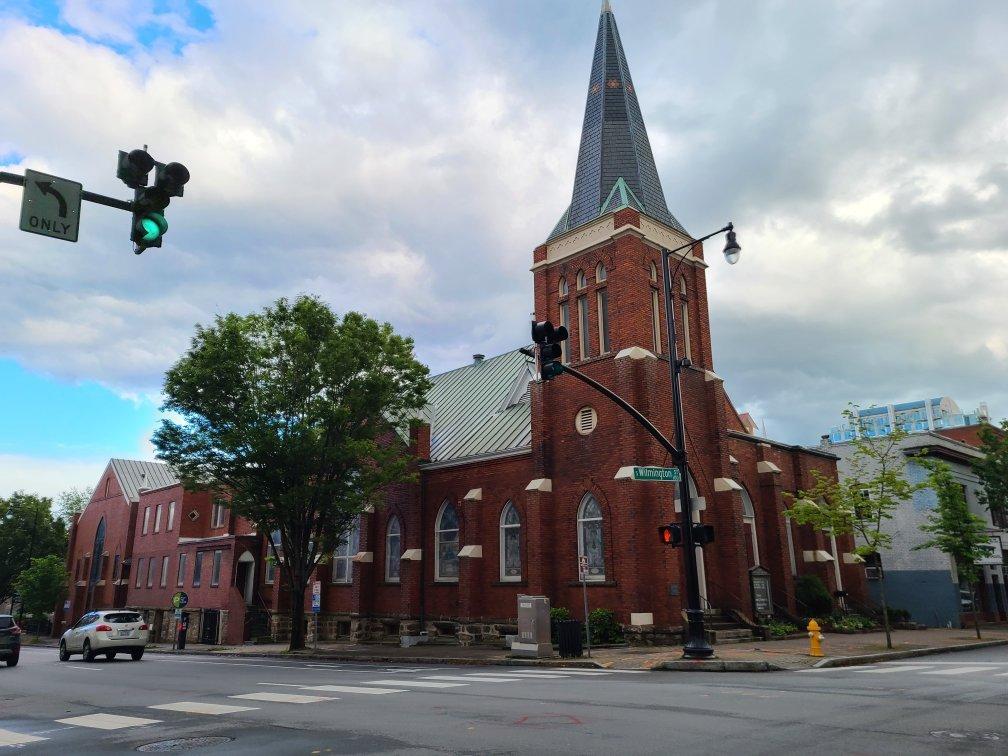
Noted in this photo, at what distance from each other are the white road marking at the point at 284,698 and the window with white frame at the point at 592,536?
1299 cm

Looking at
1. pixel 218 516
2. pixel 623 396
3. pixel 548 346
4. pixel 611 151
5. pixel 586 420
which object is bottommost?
pixel 548 346

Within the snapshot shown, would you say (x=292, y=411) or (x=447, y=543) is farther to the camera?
(x=447, y=543)

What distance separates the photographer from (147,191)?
23.4 feet

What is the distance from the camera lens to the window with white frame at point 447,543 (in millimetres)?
28688

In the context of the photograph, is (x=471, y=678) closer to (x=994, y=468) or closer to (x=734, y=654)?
(x=734, y=654)

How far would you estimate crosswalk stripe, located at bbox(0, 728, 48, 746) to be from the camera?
324 inches

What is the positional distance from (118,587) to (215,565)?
18.2m

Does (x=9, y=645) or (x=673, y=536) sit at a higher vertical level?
(x=673, y=536)

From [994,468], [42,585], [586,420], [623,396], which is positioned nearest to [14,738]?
[623,396]

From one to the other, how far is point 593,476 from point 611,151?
42.6ft

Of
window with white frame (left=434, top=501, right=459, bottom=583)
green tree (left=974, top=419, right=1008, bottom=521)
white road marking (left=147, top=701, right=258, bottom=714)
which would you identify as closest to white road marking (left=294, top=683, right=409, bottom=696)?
white road marking (left=147, top=701, right=258, bottom=714)

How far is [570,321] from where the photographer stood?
1046 inches

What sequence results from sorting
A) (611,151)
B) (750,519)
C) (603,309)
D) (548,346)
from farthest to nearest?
(611,151), (750,519), (603,309), (548,346)

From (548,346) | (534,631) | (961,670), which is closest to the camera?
(548,346)
